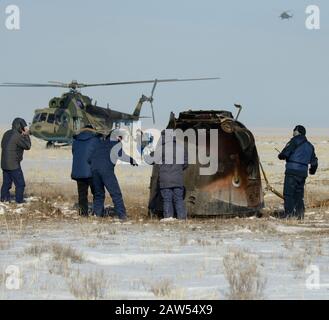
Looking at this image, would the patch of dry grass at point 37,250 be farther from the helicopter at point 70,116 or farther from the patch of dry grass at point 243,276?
the helicopter at point 70,116

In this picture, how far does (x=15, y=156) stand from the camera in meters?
15.5

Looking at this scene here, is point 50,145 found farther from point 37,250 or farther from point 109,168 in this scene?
point 37,250

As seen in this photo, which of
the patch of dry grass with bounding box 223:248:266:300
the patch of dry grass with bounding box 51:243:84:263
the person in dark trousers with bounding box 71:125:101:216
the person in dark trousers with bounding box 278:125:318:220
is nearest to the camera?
the patch of dry grass with bounding box 223:248:266:300

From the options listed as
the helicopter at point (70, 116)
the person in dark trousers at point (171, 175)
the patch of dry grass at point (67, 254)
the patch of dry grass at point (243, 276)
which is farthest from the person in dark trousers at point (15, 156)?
the helicopter at point (70, 116)

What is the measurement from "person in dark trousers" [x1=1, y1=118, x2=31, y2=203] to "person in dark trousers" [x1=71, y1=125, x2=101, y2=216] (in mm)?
1641

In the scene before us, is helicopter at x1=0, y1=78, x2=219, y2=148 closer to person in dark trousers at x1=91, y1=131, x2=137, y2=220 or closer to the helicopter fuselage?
the helicopter fuselage

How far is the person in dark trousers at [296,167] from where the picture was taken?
46.2 feet

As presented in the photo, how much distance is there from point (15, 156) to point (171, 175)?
361 cm

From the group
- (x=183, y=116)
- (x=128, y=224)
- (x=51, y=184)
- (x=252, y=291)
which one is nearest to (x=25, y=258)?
(x=252, y=291)

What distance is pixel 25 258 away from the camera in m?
8.71

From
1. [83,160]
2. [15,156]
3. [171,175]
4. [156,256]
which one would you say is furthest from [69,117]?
[156,256]

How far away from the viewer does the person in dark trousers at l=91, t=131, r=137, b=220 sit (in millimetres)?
13516

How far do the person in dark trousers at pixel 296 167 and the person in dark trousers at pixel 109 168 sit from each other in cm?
270

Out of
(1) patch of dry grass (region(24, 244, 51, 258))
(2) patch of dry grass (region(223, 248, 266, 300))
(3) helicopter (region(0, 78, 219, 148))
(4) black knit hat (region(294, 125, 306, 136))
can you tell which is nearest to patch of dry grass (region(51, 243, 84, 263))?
(1) patch of dry grass (region(24, 244, 51, 258))
